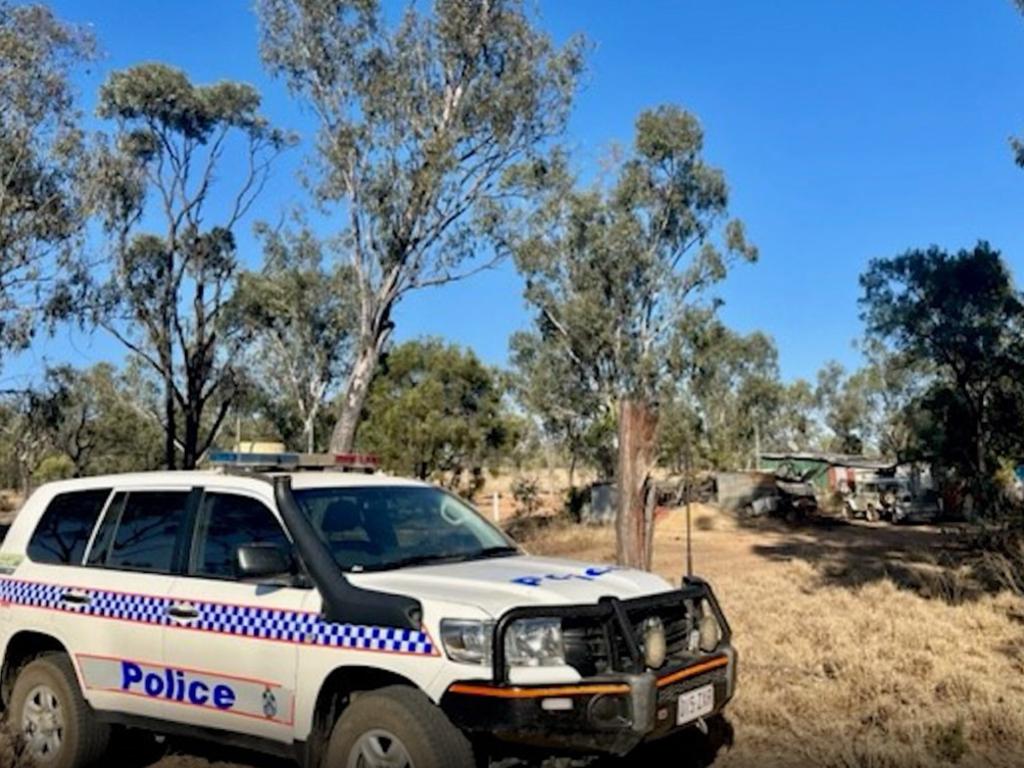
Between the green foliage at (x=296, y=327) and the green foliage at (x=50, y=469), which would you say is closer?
the green foliage at (x=296, y=327)

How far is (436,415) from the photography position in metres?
33.2

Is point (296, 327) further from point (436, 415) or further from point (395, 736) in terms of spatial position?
point (395, 736)

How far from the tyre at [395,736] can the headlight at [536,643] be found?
0.43 meters

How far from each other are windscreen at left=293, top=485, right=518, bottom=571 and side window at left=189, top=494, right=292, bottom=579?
0.21 meters

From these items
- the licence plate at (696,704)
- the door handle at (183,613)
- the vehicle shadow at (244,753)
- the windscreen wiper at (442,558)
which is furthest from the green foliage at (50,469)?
the licence plate at (696,704)

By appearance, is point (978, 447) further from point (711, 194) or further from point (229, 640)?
point (229, 640)

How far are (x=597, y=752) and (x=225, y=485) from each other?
2.53 meters

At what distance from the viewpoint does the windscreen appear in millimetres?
5461

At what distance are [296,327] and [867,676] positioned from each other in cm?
3649

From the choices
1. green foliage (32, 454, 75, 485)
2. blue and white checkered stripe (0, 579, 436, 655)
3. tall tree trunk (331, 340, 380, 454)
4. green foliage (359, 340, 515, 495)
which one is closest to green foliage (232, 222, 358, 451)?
green foliage (359, 340, 515, 495)

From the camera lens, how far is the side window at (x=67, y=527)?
6.39 metres

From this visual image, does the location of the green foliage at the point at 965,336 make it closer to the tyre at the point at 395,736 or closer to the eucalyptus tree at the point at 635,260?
the eucalyptus tree at the point at 635,260

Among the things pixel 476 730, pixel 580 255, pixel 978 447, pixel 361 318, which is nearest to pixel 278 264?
pixel 580 255

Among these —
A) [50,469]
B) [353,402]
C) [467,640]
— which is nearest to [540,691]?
[467,640]
